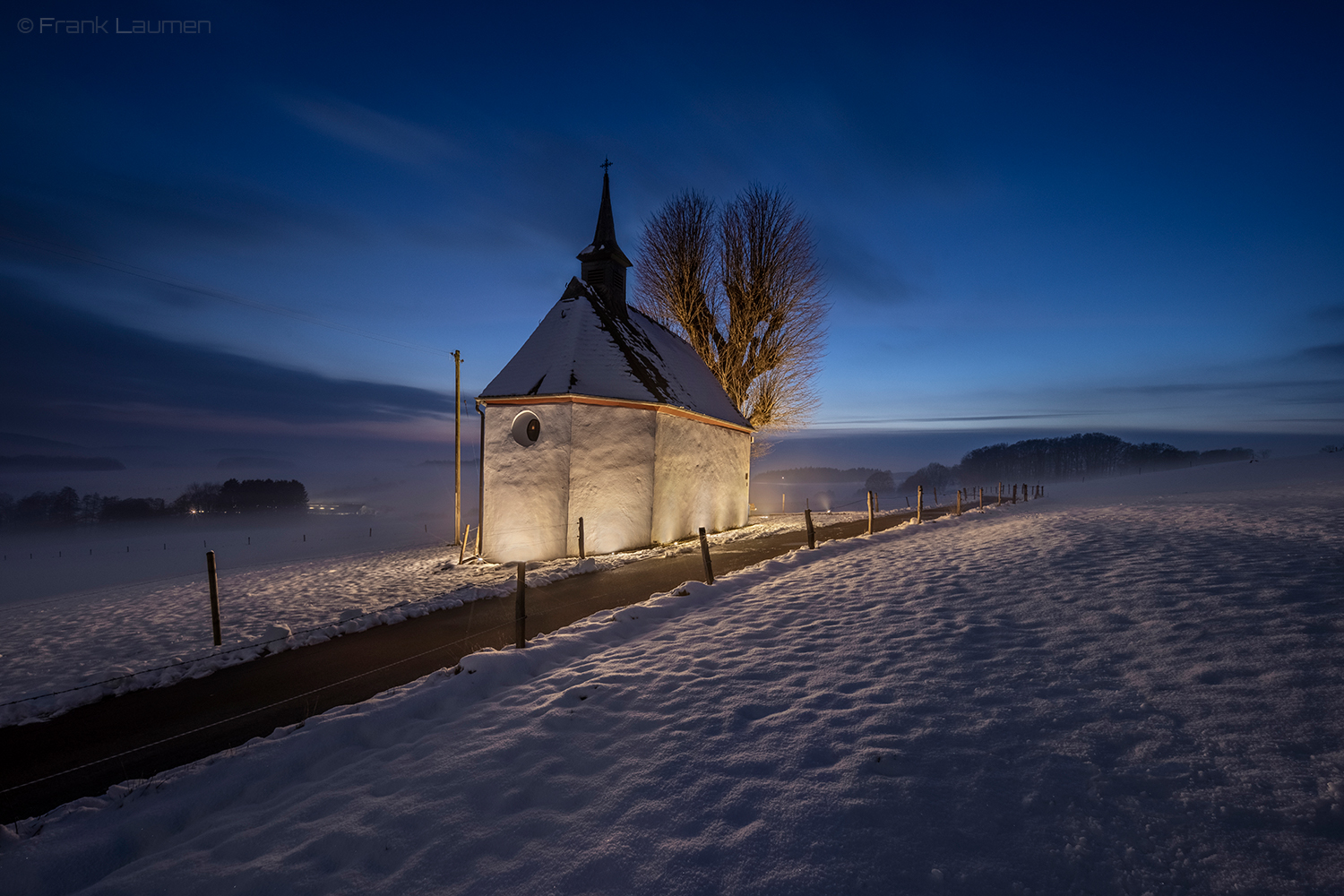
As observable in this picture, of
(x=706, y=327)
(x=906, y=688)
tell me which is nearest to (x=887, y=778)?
A: (x=906, y=688)

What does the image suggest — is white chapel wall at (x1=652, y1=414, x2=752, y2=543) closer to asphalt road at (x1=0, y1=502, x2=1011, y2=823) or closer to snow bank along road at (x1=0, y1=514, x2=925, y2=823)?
snow bank along road at (x1=0, y1=514, x2=925, y2=823)

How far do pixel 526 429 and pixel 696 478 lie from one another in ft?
19.9

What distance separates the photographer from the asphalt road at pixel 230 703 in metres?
4.10

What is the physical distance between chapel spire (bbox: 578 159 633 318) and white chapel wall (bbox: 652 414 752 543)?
532 cm

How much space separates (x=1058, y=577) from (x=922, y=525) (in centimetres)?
771

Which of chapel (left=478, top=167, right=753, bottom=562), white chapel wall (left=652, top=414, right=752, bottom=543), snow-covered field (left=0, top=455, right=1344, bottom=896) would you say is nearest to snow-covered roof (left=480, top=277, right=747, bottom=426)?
chapel (left=478, top=167, right=753, bottom=562)

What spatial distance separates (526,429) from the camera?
14.4 metres

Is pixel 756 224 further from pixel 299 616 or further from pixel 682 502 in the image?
pixel 299 616

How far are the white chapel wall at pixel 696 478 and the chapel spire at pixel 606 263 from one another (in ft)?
17.5

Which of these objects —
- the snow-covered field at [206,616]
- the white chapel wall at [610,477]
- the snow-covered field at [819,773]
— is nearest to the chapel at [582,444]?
the white chapel wall at [610,477]

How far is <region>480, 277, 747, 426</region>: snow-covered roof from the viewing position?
1427 centimetres

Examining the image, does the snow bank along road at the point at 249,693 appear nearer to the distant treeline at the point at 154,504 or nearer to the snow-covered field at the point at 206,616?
the snow-covered field at the point at 206,616

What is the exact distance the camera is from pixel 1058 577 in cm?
682

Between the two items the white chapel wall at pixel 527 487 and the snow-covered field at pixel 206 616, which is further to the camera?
the white chapel wall at pixel 527 487
